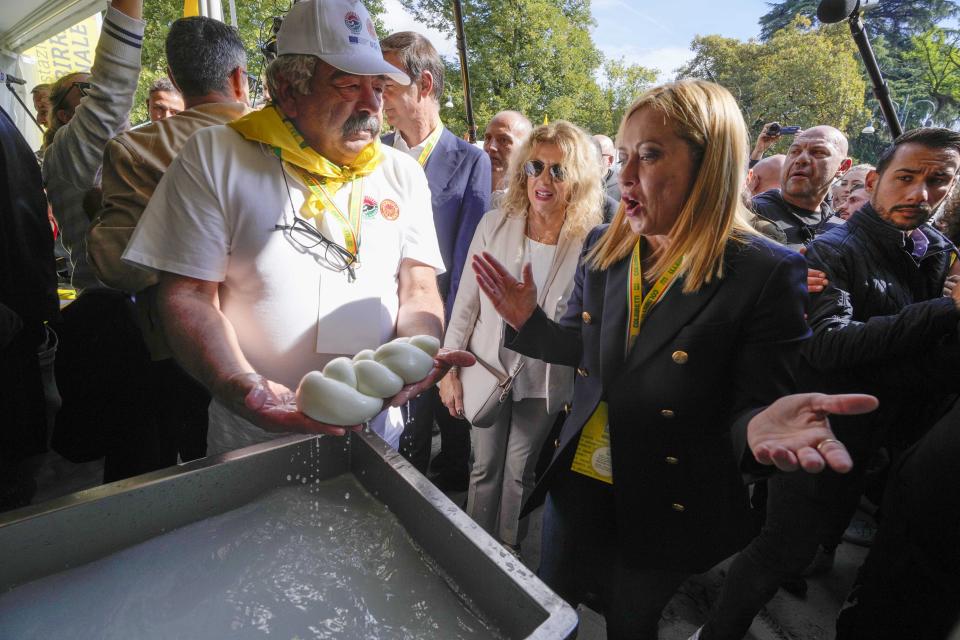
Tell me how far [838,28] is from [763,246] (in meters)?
27.4

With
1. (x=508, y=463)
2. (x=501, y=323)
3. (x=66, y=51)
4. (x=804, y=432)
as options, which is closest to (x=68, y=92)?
(x=501, y=323)

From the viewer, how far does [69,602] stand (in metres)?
1.00

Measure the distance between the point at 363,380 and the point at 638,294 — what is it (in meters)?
0.92

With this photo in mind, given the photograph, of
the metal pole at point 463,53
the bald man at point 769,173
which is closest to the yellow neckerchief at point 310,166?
the bald man at point 769,173

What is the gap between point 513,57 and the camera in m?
22.7

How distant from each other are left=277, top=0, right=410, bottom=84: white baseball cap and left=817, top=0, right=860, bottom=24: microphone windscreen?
3018mm

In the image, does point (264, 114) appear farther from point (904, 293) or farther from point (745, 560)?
point (904, 293)

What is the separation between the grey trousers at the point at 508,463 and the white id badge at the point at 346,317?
1018 millimetres

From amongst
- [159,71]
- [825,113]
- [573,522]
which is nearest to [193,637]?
[573,522]

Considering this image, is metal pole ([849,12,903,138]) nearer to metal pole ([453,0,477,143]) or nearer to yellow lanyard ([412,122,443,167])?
yellow lanyard ([412,122,443,167])

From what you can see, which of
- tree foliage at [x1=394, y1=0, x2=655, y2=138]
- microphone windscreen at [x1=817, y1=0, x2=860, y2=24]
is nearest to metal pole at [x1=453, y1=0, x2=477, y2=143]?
Answer: microphone windscreen at [x1=817, y1=0, x2=860, y2=24]

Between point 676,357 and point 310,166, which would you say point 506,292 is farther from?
point 310,166

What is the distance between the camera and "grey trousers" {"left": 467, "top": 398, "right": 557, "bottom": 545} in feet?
8.32

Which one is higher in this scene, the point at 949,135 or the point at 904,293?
the point at 949,135
